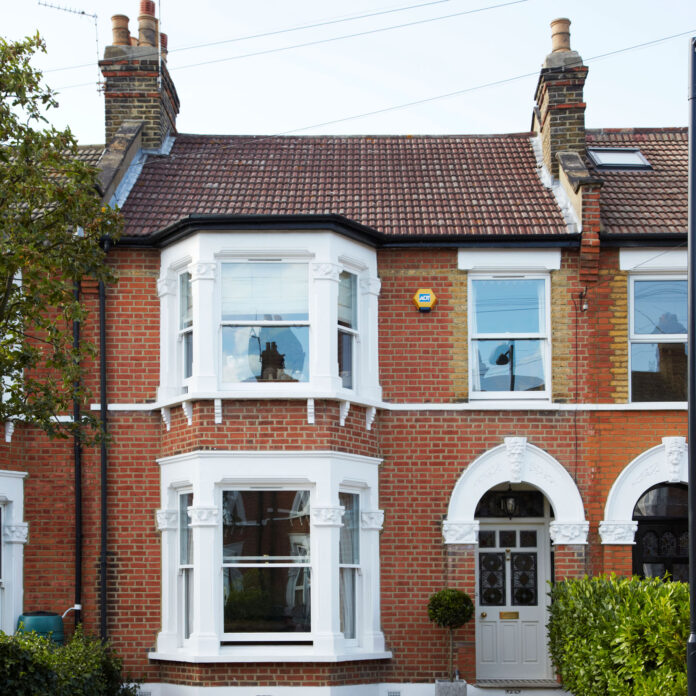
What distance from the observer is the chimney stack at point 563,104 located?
1630 cm

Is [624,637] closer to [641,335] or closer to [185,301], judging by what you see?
[641,335]

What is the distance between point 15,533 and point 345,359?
4.72 meters

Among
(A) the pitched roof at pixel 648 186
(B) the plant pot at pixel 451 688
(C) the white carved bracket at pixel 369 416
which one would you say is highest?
(A) the pitched roof at pixel 648 186

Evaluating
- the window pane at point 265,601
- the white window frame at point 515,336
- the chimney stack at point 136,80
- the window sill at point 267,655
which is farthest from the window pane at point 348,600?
the chimney stack at point 136,80

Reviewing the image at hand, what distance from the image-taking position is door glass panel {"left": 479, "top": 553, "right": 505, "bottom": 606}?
16.0 meters

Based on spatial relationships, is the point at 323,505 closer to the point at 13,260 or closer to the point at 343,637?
the point at 343,637

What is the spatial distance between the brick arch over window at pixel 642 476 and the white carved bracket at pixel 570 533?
225mm

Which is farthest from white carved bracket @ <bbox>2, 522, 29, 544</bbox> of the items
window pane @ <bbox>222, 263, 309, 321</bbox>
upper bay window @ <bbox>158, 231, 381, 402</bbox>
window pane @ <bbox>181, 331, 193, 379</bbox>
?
window pane @ <bbox>222, 263, 309, 321</bbox>

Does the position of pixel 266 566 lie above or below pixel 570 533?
below

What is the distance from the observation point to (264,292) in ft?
46.9

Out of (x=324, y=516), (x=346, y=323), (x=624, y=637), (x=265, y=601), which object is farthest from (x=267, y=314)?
(x=624, y=637)

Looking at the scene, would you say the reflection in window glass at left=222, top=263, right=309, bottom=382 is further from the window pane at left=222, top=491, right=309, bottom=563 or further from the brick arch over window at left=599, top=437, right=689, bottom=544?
the brick arch over window at left=599, top=437, right=689, bottom=544

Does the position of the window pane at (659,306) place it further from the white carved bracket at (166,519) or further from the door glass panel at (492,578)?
the white carved bracket at (166,519)

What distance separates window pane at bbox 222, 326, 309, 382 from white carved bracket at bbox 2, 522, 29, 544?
3169mm
